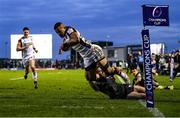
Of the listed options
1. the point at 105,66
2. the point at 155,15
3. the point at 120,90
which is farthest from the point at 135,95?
the point at 155,15

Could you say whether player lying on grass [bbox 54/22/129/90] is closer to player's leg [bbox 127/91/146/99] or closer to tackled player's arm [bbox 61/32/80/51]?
tackled player's arm [bbox 61/32/80/51]

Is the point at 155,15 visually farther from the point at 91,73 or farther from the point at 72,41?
the point at 91,73

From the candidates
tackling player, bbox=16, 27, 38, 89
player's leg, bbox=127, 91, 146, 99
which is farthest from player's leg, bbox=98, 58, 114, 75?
tackling player, bbox=16, 27, 38, 89

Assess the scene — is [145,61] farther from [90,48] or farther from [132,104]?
[90,48]

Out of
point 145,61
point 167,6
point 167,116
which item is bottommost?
point 167,116

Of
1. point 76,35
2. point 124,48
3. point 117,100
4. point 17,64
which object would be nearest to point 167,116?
point 117,100

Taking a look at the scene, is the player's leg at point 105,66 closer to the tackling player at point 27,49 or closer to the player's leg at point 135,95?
the player's leg at point 135,95

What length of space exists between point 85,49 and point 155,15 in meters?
4.00

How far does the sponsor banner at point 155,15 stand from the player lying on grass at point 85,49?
3.43 metres

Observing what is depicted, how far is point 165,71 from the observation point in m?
51.9

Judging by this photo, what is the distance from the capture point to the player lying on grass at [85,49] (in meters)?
16.4

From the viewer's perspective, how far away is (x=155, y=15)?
44.1ft

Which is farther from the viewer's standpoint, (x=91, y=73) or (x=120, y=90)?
(x=91, y=73)

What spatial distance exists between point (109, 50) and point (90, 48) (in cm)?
10851
